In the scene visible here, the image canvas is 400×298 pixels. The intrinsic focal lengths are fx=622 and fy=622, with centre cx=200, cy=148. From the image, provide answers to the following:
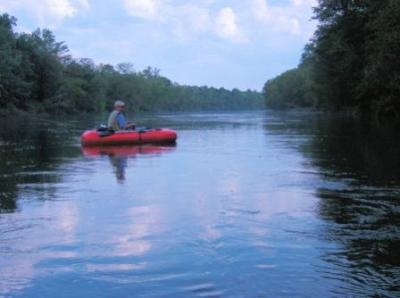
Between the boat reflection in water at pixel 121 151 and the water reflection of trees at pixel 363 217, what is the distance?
5.07 metres

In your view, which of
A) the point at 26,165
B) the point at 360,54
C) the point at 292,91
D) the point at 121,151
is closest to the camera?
the point at 26,165

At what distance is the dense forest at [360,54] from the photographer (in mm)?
33156

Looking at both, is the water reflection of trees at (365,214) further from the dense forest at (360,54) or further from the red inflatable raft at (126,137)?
the dense forest at (360,54)

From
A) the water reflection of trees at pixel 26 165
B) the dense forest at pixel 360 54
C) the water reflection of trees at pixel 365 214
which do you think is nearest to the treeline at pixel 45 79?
the dense forest at pixel 360 54

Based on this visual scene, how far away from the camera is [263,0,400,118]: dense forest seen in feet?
109

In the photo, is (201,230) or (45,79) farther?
(45,79)

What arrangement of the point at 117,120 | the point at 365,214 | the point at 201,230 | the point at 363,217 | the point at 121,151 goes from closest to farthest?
1. the point at 201,230
2. the point at 363,217
3. the point at 365,214
4. the point at 121,151
5. the point at 117,120

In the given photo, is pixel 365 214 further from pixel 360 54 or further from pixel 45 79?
pixel 45 79

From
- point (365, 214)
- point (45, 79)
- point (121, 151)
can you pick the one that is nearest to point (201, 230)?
point (365, 214)

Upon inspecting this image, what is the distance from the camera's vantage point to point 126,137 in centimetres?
2144

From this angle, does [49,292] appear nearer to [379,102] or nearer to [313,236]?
[313,236]

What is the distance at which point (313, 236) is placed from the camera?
24.8 ft

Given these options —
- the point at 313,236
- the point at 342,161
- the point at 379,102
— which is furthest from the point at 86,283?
the point at 379,102

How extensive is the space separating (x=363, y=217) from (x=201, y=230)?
2.34 m
